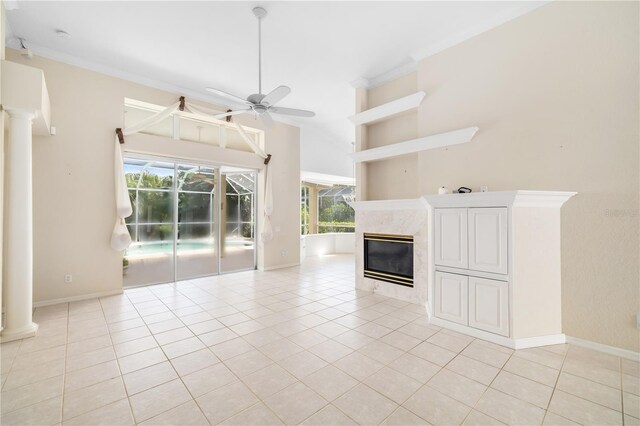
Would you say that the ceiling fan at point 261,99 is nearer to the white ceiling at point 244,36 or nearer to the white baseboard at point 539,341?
the white ceiling at point 244,36

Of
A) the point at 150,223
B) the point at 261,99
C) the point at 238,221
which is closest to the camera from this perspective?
the point at 261,99

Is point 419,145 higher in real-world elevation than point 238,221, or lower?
higher

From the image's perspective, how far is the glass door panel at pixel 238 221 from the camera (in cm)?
657

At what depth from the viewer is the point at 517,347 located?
9.43ft

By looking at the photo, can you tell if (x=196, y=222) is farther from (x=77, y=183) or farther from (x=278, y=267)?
(x=278, y=267)

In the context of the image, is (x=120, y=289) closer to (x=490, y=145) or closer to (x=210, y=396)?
(x=210, y=396)

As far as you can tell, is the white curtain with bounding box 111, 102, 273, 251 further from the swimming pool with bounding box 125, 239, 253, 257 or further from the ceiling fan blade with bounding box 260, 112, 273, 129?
the ceiling fan blade with bounding box 260, 112, 273, 129

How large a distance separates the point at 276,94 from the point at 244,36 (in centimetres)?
132

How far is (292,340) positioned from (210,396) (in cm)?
107

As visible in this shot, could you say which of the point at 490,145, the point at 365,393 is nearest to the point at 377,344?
the point at 365,393

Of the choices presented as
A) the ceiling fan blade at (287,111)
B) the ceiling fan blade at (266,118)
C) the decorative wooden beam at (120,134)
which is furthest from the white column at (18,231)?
the ceiling fan blade at (287,111)

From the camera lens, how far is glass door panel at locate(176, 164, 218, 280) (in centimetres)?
584

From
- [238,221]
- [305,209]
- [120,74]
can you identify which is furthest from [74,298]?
[305,209]

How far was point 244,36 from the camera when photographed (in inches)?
159
